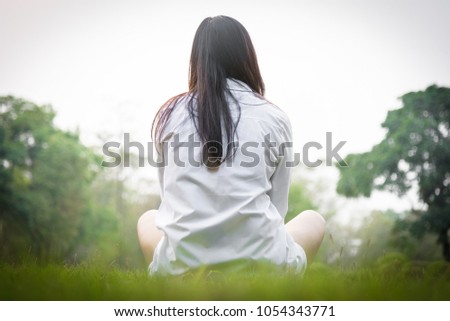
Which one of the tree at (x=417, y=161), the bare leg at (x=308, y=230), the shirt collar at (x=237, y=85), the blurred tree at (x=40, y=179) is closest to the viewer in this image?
the shirt collar at (x=237, y=85)

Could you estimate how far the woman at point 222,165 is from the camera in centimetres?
288

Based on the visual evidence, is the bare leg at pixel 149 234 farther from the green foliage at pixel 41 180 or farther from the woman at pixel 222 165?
the green foliage at pixel 41 180

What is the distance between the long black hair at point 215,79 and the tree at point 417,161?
54.5ft

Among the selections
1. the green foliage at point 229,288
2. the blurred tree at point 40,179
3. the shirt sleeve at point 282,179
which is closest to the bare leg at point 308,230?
the shirt sleeve at point 282,179

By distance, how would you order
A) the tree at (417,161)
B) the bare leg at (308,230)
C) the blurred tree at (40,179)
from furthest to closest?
the blurred tree at (40,179) < the tree at (417,161) < the bare leg at (308,230)

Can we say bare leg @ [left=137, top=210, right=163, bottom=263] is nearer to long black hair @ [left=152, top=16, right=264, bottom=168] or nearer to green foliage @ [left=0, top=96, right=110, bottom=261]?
long black hair @ [left=152, top=16, right=264, bottom=168]

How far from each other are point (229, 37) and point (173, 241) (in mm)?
1139

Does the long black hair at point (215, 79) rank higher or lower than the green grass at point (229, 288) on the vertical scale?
higher

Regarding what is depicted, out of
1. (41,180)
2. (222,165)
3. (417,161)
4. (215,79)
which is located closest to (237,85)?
(215,79)

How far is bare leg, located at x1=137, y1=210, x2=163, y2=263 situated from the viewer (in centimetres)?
329

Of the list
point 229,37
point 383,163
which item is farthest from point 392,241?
point 229,37

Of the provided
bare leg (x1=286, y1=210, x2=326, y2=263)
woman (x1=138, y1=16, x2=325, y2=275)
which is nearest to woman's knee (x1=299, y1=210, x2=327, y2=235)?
bare leg (x1=286, y1=210, x2=326, y2=263)

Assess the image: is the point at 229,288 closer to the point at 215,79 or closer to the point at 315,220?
the point at 315,220

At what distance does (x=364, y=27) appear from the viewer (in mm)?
34312
